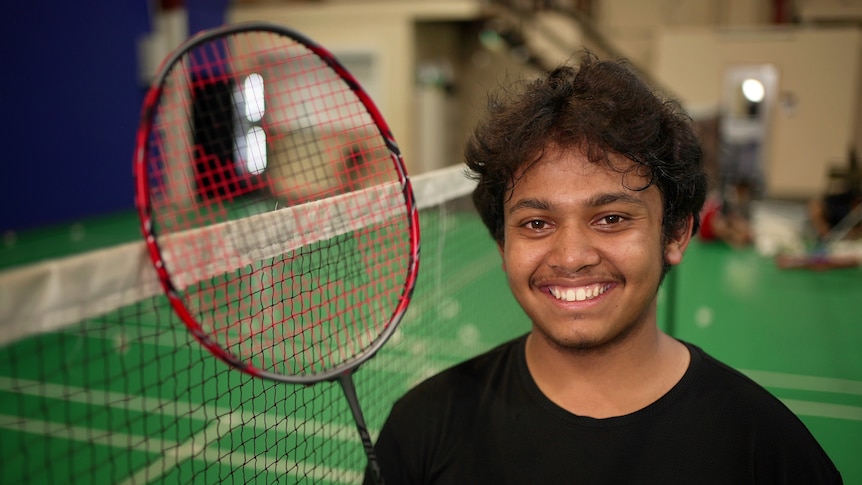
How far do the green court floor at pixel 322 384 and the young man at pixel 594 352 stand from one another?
0.66 meters

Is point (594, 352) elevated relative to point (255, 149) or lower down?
lower down

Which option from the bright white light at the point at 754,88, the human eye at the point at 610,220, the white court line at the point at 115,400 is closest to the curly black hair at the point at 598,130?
the human eye at the point at 610,220

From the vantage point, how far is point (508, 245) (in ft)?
5.47

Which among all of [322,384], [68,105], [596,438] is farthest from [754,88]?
[596,438]

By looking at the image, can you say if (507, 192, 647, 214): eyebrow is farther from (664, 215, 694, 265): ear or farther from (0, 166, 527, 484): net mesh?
(0, 166, 527, 484): net mesh

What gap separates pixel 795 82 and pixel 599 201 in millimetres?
15516

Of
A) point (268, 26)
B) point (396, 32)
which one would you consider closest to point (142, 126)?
point (268, 26)

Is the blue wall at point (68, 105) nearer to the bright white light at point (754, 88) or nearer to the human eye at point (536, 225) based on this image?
the human eye at point (536, 225)

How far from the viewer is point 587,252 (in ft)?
5.06

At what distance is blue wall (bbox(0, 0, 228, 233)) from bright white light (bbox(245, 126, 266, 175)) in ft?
29.2

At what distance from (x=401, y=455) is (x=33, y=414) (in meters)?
3.52

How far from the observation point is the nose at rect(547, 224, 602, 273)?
1.54m

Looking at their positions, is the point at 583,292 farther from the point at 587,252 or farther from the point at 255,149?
the point at 255,149

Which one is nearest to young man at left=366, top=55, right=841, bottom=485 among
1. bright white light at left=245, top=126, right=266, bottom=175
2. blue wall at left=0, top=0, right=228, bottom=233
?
bright white light at left=245, top=126, right=266, bottom=175
